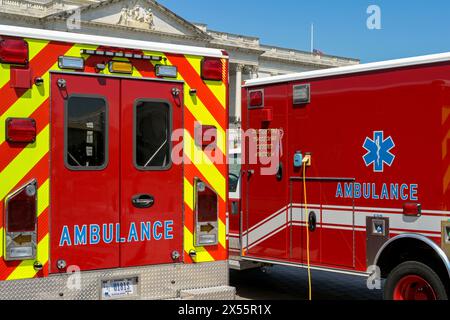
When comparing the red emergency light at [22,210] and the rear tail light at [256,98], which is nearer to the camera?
the red emergency light at [22,210]

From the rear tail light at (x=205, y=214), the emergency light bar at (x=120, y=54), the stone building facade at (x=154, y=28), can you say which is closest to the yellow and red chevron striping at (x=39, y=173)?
the emergency light bar at (x=120, y=54)

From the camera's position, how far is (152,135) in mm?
5180

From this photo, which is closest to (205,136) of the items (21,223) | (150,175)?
(150,175)

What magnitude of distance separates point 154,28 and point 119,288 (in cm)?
6099

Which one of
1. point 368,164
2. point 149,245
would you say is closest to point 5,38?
point 149,245

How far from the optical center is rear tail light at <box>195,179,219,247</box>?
538 cm

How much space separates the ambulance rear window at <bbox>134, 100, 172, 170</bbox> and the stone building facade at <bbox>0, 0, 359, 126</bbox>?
40.8m

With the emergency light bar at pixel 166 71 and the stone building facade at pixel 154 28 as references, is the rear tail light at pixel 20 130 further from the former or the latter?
the stone building facade at pixel 154 28

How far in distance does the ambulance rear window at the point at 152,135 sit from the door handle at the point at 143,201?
0.23m

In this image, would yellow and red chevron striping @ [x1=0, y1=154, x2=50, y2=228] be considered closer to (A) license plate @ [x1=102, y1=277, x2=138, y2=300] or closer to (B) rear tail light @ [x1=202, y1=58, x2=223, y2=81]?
(A) license plate @ [x1=102, y1=277, x2=138, y2=300]

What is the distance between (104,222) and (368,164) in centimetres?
303

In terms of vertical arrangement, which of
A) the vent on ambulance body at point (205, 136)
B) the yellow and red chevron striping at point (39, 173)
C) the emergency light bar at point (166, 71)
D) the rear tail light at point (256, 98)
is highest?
the emergency light bar at point (166, 71)

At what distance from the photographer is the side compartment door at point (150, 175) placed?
197 inches

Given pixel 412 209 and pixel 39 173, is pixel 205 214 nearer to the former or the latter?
pixel 39 173
